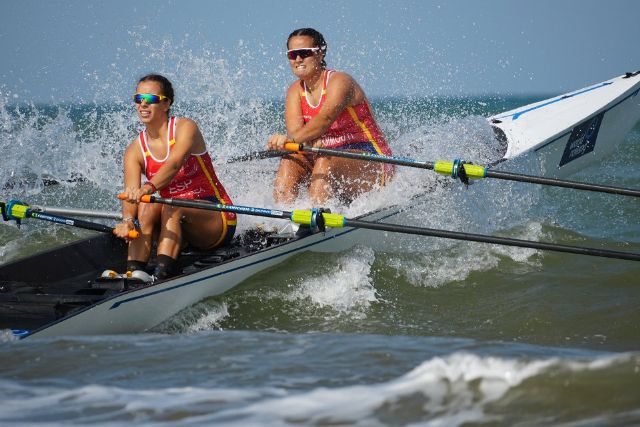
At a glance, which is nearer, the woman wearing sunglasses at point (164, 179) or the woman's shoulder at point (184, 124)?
the woman wearing sunglasses at point (164, 179)

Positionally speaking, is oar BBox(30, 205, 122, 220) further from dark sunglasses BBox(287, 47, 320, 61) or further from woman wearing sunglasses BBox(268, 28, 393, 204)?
dark sunglasses BBox(287, 47, 320, 61)

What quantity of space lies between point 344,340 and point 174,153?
196 centimetres

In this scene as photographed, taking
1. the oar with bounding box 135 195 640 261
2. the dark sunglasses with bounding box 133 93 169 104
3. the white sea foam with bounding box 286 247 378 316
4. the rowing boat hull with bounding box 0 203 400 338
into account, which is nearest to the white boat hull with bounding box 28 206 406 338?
the rowing boat hull with bounding box 0 203 400 338

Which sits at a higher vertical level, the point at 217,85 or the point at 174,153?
the point at 217,85

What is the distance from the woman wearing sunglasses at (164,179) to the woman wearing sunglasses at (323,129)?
89 centimetres

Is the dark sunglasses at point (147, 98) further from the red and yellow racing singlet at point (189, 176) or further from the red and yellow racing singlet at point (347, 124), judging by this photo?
the red and yellow racing singlet at point (347, 124)

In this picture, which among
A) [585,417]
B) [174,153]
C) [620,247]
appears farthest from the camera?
[620,247]

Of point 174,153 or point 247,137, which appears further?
point 247,137

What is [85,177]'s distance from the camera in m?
8.62

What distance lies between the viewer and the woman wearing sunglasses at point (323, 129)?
7199 mm

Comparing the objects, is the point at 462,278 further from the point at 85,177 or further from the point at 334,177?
the point at 85,177

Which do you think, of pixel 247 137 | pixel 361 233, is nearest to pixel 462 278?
pixel 361 233

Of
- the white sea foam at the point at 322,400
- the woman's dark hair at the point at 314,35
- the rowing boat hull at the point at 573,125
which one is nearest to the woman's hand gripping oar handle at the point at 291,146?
the woman's dark hair at the point at 314,35

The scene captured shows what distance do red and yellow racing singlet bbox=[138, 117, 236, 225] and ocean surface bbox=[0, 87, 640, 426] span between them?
729mm
